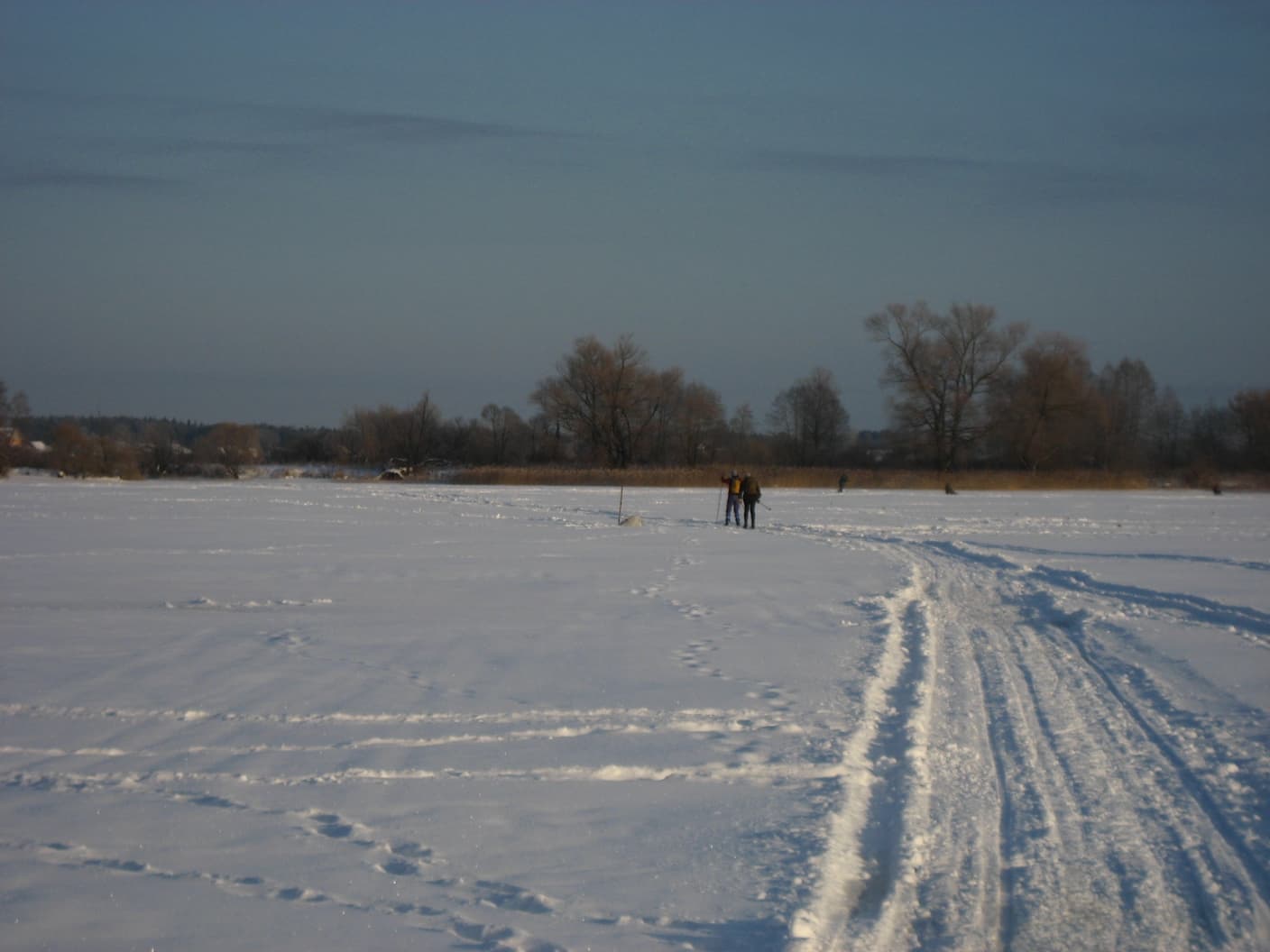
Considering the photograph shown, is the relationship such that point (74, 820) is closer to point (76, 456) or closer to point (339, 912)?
point (339, 912)

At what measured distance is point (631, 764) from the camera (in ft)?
21.7

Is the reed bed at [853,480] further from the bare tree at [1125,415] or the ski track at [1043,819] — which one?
the ski track at [1043,819]

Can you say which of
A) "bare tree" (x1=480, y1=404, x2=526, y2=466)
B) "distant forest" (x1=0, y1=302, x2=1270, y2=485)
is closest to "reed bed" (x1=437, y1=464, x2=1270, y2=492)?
"distant forest" (x1=0, y1=302, x2=1270, y2=485)

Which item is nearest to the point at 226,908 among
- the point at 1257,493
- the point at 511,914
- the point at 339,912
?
the point at 339,912

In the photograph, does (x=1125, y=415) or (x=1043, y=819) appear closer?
(x=1043, y=819)

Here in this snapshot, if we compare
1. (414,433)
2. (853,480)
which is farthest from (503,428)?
(853,480)

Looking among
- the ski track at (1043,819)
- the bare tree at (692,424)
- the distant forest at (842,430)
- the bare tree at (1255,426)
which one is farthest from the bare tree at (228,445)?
the ski track at (1043,819)

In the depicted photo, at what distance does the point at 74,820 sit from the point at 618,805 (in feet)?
9.00

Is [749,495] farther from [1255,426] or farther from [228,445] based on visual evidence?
[228,445]

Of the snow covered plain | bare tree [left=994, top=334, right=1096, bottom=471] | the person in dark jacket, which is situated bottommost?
the snow covered plain

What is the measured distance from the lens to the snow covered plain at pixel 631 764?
4.45m

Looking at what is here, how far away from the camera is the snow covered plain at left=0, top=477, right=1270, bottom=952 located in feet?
14.6

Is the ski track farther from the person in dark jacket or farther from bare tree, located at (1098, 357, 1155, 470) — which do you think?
bare tree, located at (1098, 357, 1155, 470)

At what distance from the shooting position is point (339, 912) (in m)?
4.48
